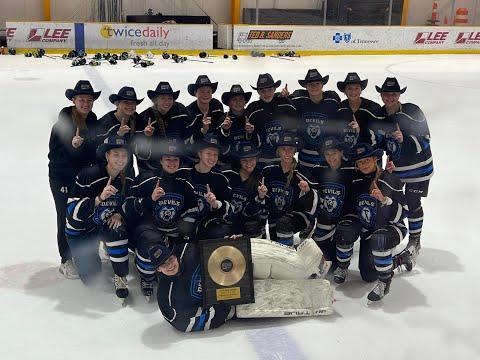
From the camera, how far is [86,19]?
17.6 meters

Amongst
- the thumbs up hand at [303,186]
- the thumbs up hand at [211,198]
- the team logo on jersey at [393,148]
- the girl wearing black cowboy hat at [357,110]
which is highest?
the girl wearing black cowboy hat at [357,110]

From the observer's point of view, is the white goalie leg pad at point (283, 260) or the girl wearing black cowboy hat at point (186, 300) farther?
the white goalie leg pad at point (283, 260)

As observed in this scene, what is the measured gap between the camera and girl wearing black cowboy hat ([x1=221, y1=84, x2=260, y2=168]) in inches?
167

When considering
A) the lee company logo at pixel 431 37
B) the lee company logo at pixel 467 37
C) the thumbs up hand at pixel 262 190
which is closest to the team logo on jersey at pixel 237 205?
Answer: the thumbs up hand at pixel 262 190

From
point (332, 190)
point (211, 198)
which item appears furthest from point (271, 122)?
point (211, 198)

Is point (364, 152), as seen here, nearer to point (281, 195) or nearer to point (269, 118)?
point (281, 195)

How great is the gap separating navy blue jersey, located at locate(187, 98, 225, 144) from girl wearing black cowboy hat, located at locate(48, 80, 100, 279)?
0.75 metres

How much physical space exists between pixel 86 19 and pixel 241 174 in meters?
15.4

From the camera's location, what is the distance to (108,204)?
3551 mm

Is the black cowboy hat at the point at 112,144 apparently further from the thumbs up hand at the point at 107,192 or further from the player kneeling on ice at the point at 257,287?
the player kneeling on ice at the point at 257,287

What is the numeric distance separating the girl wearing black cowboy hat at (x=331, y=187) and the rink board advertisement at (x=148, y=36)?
42.8 feet

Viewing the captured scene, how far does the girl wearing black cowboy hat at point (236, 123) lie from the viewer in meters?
4.24

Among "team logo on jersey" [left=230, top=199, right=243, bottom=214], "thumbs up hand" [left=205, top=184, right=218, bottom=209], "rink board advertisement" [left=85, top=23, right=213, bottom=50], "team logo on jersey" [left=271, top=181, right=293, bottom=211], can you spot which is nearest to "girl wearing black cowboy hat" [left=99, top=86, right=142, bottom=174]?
"thumbs up hand" [left=205, top=184, right=218, bottom=209]

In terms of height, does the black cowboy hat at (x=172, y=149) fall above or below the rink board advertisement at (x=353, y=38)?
below
